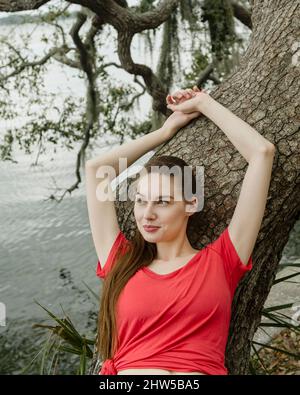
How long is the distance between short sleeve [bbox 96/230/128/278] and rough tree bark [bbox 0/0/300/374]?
81 millimetres

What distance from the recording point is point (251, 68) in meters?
2.06

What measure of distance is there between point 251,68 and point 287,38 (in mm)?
151

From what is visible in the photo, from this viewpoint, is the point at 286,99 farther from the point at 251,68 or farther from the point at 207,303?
the point at 207,303

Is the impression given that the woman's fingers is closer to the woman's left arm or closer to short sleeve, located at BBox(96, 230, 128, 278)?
the woman's left arm

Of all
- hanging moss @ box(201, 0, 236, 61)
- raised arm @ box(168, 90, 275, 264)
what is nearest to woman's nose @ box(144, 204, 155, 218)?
raised arm @ box(168, 90, 275, 264)

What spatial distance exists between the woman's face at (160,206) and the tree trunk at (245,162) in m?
0.15

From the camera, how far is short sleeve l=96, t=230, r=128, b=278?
188 centimetres

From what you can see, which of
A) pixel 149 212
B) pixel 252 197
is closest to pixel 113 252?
pixel 149 212

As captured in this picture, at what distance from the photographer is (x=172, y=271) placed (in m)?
1.77

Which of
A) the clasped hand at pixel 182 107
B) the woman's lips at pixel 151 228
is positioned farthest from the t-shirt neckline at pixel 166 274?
the clasped hand at pixel 182 107

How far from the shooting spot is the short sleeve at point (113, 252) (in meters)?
1.88

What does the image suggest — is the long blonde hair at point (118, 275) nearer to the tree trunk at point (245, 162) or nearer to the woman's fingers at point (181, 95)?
the tree trunk at point (245, 162)
